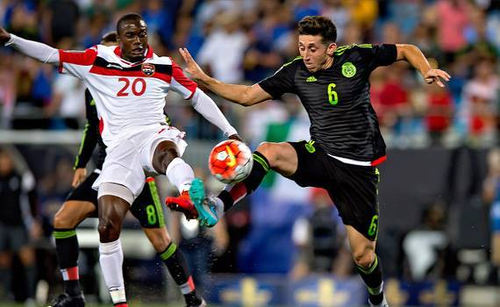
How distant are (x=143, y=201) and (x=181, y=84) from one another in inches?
46.9

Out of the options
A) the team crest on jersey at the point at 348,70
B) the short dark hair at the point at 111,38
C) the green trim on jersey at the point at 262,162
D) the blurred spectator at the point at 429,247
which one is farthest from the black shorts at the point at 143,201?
the blurred spectator at the point at 429,247

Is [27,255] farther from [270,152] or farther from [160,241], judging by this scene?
[270,152]

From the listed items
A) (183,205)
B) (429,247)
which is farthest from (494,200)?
(183,205)

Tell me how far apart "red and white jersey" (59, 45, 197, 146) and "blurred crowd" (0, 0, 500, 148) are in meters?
6.54

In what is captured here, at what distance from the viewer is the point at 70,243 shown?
38.3ft

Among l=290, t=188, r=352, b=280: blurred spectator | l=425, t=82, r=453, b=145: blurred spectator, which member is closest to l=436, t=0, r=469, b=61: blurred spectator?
l=425, t=82, r=453, b=145: blurred spectator

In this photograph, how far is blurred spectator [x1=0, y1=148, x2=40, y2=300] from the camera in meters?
17.2

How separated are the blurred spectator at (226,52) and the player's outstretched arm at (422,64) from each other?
7929mm

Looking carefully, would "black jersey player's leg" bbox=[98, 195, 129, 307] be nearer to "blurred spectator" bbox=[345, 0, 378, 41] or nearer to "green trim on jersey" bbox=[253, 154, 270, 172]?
"green trim on jersey" bbox=[253, 154, 270, 172]

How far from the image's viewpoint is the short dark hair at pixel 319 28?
10.8 meters

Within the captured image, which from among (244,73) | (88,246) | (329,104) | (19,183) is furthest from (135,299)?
(329,104)

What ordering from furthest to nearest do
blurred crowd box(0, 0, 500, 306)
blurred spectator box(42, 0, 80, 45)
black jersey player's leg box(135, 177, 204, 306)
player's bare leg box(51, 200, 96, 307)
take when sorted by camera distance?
blurred spectator box(42, 0, 80, 45), blurred crowd box(0, 0, 500, 306), black jersey player's leg box(135, 177, 204, 306), player's bare leg box(51, 200, 96, 307)

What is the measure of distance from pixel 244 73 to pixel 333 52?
7.75 meters

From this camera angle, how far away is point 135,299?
15.8 metres
